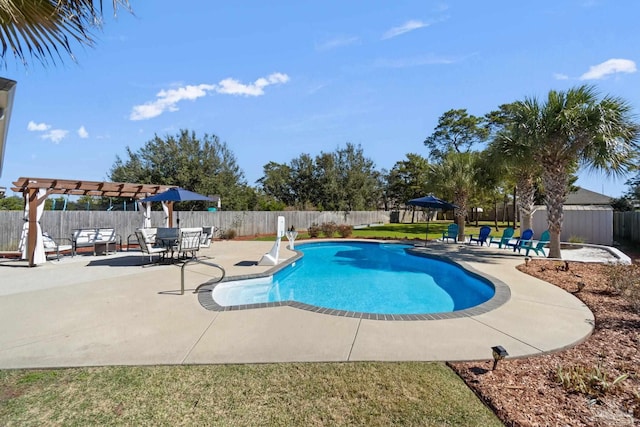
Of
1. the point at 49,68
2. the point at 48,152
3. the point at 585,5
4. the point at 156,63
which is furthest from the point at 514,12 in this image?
the point at 48,152

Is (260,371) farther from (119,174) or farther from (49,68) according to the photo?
(119,174)

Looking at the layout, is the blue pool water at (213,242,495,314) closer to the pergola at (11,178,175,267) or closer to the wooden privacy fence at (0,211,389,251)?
the pergola at (11,178,175,267)

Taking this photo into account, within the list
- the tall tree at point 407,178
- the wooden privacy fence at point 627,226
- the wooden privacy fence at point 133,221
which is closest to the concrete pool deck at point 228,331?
the wooden privacy fence at point 133,221

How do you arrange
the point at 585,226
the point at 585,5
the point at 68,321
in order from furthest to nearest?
the point at 585,226, the point at 585,5, the point at 68,321

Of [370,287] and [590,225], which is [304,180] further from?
[370,287]

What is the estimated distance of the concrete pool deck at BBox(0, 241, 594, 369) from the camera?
3467 millimetres

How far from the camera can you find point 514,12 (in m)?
7.88

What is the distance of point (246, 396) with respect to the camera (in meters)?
2.70

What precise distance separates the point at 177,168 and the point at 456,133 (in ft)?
87.9

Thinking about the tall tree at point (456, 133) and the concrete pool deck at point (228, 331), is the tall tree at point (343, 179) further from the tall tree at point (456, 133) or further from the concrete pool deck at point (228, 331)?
the concrete pool deck at point (228, 331)

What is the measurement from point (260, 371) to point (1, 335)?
3628 mm

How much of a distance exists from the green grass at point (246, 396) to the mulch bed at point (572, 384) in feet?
0.69

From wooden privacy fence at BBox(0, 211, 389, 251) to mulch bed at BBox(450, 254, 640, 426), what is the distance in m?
16.1

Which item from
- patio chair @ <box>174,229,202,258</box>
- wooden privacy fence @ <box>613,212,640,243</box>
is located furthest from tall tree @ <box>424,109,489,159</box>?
patio chair @ <box>174,229,202,258</box>
